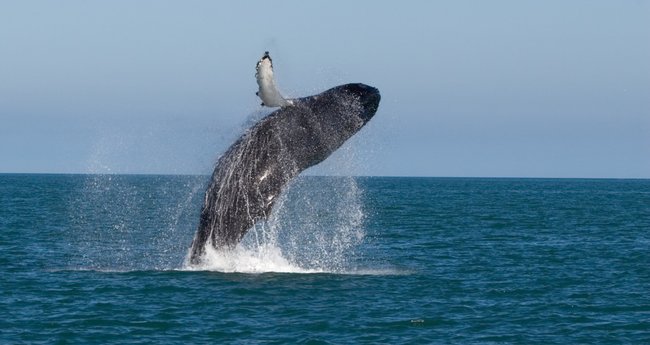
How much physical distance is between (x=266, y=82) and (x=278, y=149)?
290 cm

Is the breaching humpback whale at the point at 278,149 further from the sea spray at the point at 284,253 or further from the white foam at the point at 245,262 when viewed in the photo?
the white foam at the point at 245,262

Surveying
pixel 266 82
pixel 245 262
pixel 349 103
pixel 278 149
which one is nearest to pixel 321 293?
pixel 245 262

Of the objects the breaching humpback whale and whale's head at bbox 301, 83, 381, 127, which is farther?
the breaching humpback whale

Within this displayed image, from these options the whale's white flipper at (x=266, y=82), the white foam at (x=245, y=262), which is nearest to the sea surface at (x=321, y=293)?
the white foam at (x=245, y=262)

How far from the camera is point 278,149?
21281 mm

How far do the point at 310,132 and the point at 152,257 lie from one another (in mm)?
13251

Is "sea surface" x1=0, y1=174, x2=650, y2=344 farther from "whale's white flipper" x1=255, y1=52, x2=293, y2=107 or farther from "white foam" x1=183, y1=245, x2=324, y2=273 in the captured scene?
"whale's white flipper" x1=255, y1=52, x2=293, y2=107

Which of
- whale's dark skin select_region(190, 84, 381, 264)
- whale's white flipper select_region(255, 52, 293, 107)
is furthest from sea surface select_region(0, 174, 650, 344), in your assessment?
whale's white flipper select_region(255, 52, 293, 107)

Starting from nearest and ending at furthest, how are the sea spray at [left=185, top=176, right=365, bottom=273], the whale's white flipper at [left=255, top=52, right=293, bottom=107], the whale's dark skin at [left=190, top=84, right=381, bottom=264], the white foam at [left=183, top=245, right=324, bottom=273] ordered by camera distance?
the whale's white flipper at [left=255, top=52, right=293, bottom=107] → the whale's dark skin at [left=190, top=84, right=381, bottom=264] → the white foam at [left=183, top=245, right=324, bottom=273] → the sea spray at [left=185, top=176, right=365, bottom=273]

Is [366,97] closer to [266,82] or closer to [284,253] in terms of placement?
[266,82]

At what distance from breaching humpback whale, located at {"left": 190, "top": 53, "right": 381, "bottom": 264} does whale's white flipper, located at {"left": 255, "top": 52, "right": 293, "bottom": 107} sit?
1.64m

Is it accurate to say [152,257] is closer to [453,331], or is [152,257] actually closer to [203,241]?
[203,241]

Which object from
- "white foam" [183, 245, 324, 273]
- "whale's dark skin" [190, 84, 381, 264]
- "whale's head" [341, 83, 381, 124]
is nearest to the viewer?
"whale's head" [341, 83, 381, 124]

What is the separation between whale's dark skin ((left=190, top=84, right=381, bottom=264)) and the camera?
2103 centimetres
